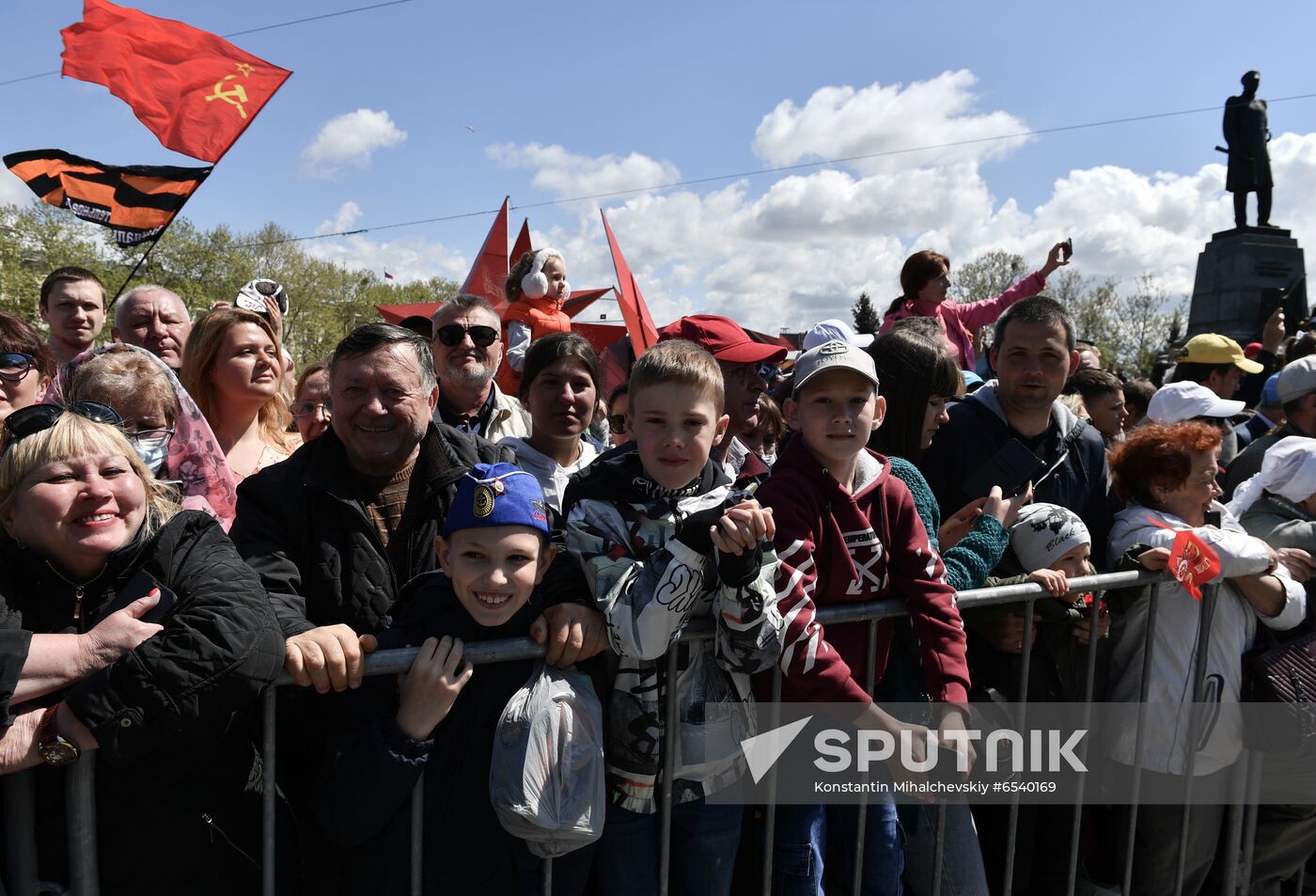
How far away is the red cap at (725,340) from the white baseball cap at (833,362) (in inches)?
33.4

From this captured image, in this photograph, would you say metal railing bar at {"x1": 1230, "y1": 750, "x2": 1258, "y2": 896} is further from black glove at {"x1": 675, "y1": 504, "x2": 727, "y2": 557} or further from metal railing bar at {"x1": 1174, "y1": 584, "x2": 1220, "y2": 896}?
black glove at {"x1": 675, "y1": 504, "x2": 727, "y2": 557}

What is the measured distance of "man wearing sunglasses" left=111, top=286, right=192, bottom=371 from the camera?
4035 mm

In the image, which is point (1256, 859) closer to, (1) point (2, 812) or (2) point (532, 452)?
(2) point (532, 452)

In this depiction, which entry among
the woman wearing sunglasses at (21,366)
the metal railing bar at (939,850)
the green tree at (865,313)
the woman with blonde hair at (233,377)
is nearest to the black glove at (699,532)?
the metal railing bar at (939,850)

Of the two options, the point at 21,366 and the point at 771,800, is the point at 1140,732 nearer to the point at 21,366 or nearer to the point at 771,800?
the point at 771,800

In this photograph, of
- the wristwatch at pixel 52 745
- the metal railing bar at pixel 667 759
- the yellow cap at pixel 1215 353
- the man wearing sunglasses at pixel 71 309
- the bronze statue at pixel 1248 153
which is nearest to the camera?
the wristwatch at pixel 52 745

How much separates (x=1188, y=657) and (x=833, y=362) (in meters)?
1.78

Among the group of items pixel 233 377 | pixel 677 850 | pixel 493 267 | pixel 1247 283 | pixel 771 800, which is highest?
pixel 1247 283

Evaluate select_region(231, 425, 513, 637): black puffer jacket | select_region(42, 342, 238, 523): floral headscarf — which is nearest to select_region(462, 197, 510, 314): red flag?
select_region(42, 342, 238, 523): floral headscarf

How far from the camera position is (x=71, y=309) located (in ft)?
15.5

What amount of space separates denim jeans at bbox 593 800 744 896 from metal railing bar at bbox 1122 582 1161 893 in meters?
1.51

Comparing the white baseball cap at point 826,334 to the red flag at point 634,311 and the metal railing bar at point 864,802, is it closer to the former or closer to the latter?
the metal railing bar at point 864,802

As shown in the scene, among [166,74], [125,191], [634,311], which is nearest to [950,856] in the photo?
[634,311]

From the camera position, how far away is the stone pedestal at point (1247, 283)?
57.2 feet
